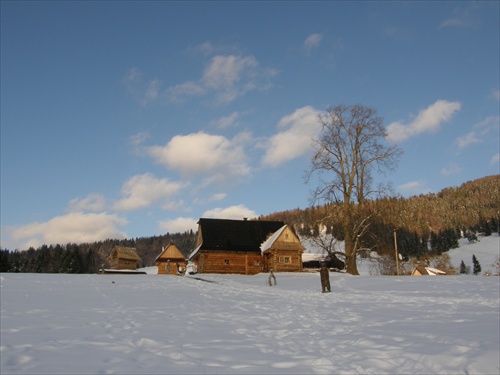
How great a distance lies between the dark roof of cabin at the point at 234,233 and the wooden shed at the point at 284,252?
300 cm

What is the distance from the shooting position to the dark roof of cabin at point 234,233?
46875 mm

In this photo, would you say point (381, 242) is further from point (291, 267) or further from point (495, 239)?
point (495, 239)

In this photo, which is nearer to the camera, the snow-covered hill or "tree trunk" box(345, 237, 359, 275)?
"tree trunk" box(345, 237, 359, 275)

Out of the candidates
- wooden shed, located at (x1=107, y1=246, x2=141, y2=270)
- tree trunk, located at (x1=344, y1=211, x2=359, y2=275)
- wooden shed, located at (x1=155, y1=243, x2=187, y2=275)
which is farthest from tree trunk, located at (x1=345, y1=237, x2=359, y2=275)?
wooden shed, located at (x1=107, y1=246, x2=141, y2=270)

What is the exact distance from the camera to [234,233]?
4903cm

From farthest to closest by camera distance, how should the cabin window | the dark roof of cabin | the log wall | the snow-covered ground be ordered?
1. the dark roof of cabin
2. the log wall
3. the cabin window
4. the snow-covered ground

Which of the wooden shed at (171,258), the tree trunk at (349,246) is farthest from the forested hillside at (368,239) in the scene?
the wooden shed at (171,258)

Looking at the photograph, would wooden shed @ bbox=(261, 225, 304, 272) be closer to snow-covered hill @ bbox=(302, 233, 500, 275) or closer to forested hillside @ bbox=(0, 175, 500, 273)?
forested hillside @ bbox=(0, 175, 500, 273)

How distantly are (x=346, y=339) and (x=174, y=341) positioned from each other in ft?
10.5

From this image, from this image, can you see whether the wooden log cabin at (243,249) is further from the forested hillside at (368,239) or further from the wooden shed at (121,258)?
the wooden shed at (121,258)

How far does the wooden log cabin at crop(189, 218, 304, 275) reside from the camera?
149 ft

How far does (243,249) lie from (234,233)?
9.27 feet

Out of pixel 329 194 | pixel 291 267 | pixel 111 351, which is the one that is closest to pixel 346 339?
pixel 111 351

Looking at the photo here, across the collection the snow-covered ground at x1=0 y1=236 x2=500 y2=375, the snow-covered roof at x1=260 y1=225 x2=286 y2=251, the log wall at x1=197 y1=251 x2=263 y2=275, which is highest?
the snow-covered roof at x1=260 y1=225 x2=286 y2=251
